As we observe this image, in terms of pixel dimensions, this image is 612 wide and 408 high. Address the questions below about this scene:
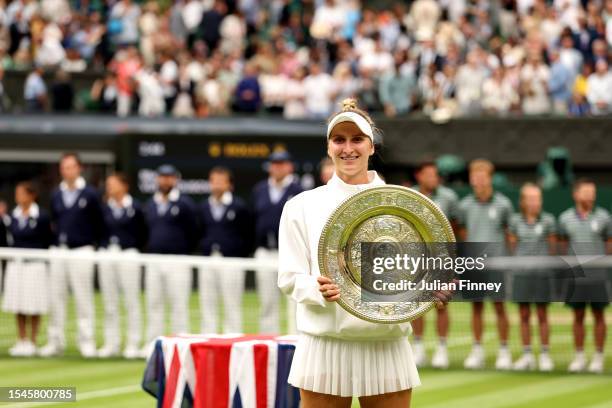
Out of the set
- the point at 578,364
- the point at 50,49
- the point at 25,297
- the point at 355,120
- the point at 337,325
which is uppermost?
the point at 50,49

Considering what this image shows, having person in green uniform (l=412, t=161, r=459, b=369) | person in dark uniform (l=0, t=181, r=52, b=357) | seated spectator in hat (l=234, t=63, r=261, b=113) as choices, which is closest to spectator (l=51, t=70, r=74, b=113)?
seated spectator in hat (l=234, t=63, r=261, b=113)

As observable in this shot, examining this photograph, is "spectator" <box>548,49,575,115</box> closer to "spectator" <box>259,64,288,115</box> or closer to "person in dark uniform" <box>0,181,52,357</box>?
"spectator" <box>259,64,288,115</box>

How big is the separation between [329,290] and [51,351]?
9096 millimetres

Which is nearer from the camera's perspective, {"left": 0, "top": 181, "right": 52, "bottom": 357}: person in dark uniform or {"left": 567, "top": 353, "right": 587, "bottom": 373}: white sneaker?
{"left": 567, "top": 353, "right": 587, "bottom": 373}: white sneaker

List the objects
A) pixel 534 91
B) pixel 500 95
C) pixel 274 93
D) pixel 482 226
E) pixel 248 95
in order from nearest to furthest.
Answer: pixel 482 226
pixel 534 91
pixel 500 95
pixel 248 95
pixel 274 93

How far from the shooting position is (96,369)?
41.8ft

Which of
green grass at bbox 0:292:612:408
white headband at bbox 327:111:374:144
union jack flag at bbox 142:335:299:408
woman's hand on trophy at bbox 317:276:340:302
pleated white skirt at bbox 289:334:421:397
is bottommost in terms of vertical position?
green grass at bbox 0:292:612:408

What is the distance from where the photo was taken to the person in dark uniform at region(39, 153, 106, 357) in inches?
542

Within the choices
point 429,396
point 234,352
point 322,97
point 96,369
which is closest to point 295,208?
point 234,352

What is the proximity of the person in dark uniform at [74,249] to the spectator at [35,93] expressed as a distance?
26.8 ft

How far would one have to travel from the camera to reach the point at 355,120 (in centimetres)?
536

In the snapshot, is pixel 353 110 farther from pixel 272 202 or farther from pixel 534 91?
pixel 534 91

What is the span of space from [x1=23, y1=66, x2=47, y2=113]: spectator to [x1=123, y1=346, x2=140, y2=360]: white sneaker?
9739 mm

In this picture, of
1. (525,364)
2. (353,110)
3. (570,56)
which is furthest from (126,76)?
(353,110)
